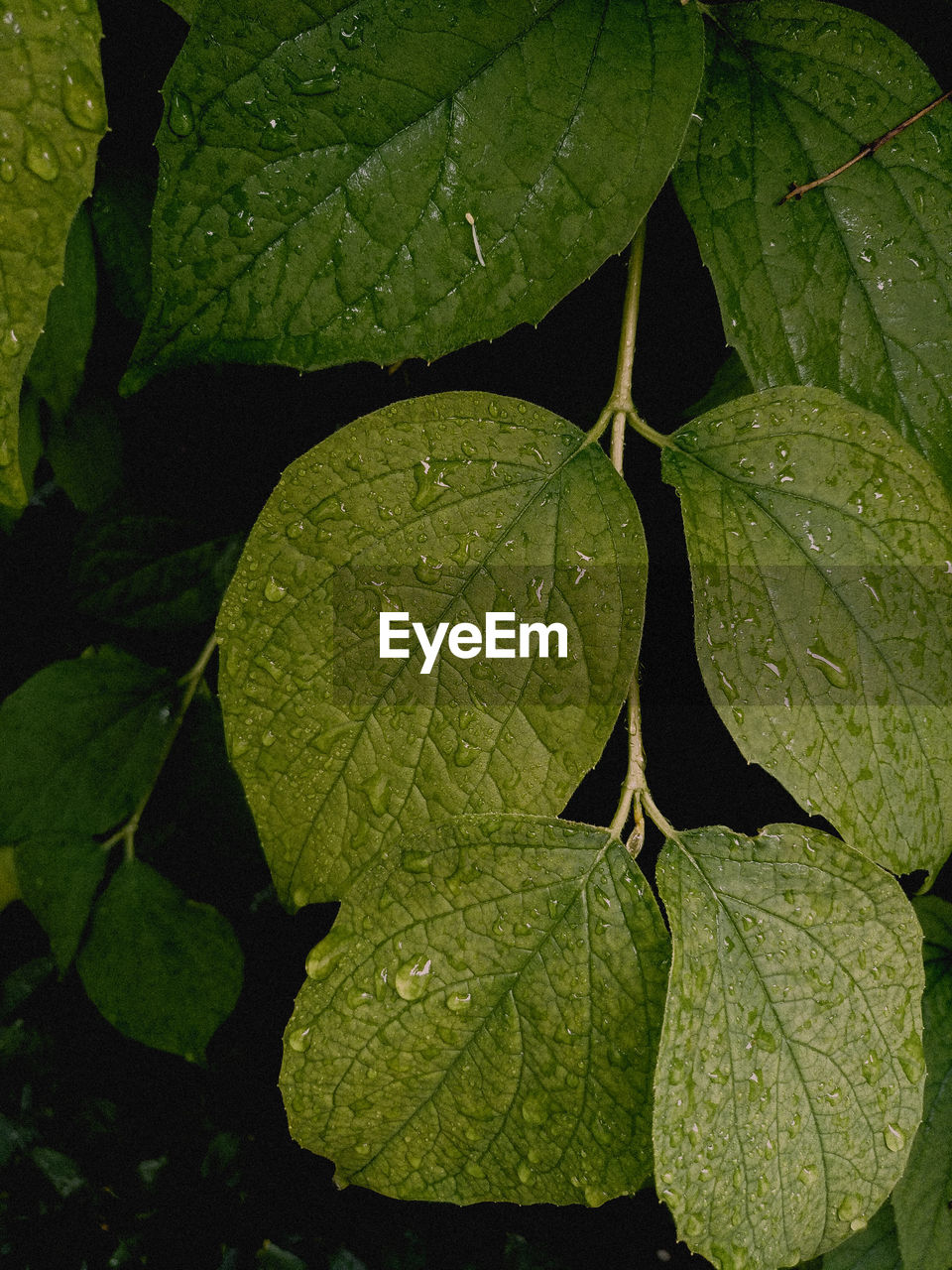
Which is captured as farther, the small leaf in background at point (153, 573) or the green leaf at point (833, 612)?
the small leaf in background at point (153, 573)

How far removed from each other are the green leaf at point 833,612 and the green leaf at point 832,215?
5 centimetres

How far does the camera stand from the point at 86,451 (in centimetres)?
76

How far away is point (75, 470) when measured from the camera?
75cm

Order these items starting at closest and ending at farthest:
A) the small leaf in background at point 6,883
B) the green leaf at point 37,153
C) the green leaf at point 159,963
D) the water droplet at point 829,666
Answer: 1. the green leaf at point 37,153
2. the water droplet at point 829,666
3. the green leaf at point 159,963
4. the small leaf in background at point 6,883

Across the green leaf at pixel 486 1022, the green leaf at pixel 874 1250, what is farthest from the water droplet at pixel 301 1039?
the green leaf at pixel 874 1250

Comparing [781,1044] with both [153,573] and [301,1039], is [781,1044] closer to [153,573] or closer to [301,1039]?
[301,1039]

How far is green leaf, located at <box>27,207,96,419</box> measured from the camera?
2.02ft

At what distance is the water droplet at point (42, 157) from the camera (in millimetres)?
363

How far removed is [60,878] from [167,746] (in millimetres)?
137

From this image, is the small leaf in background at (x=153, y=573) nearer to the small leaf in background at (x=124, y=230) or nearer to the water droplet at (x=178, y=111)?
the small leaf in background at (x=124, y=230)

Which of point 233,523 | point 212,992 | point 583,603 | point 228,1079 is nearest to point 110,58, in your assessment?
point 233,523

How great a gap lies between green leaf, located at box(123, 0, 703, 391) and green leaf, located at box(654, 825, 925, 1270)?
320mm

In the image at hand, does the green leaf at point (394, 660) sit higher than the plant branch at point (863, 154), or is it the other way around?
the plant branch at point (863, 154)

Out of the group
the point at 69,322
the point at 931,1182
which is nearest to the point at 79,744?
the point at 69,322
